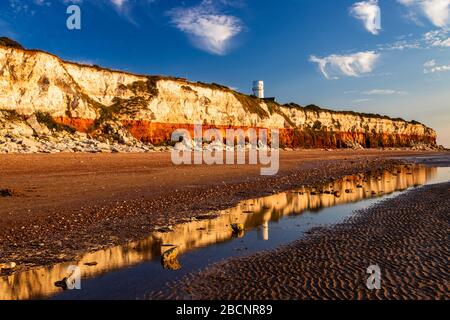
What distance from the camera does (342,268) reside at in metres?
8.09

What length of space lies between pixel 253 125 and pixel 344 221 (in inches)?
2931

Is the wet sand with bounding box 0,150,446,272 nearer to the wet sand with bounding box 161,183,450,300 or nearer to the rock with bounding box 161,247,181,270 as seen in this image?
the rock with bounding box 161,247,181,270

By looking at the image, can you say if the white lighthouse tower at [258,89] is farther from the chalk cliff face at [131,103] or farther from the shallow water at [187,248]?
the shallow water at [187,248]

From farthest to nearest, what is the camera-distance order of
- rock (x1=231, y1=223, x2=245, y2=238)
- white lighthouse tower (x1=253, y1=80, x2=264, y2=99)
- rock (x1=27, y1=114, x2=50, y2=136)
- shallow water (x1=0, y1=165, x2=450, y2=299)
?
white lighthouse tower (x1=253, y1=80, x2=264, y2=99) < rock (x1=27, y1=114, x2=50, y2=136) < rock (x1=231, y1=223, x2=245, y2=238) < shallow water (x1=0, y1=165, x2=450, y2=299)

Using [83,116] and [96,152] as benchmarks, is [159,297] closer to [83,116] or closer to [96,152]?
[96,152]

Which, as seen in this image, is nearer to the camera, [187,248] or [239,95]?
[187,248]

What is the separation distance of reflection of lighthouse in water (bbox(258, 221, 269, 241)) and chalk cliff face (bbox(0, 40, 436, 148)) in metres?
43.6

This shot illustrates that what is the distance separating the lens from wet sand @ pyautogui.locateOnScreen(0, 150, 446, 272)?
995 centimetres

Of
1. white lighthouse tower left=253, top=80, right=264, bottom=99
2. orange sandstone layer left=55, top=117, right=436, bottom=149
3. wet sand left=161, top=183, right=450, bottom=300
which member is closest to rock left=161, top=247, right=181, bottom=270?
wet sand left=161, top=183, right=450, bottom=300

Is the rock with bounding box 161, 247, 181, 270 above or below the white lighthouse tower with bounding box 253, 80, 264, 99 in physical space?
below

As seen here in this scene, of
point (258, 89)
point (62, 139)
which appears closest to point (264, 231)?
point (62, 139)

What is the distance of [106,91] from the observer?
6075 cm

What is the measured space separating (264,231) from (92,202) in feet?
26.4

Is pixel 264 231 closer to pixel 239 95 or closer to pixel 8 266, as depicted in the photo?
pixel 8 266
